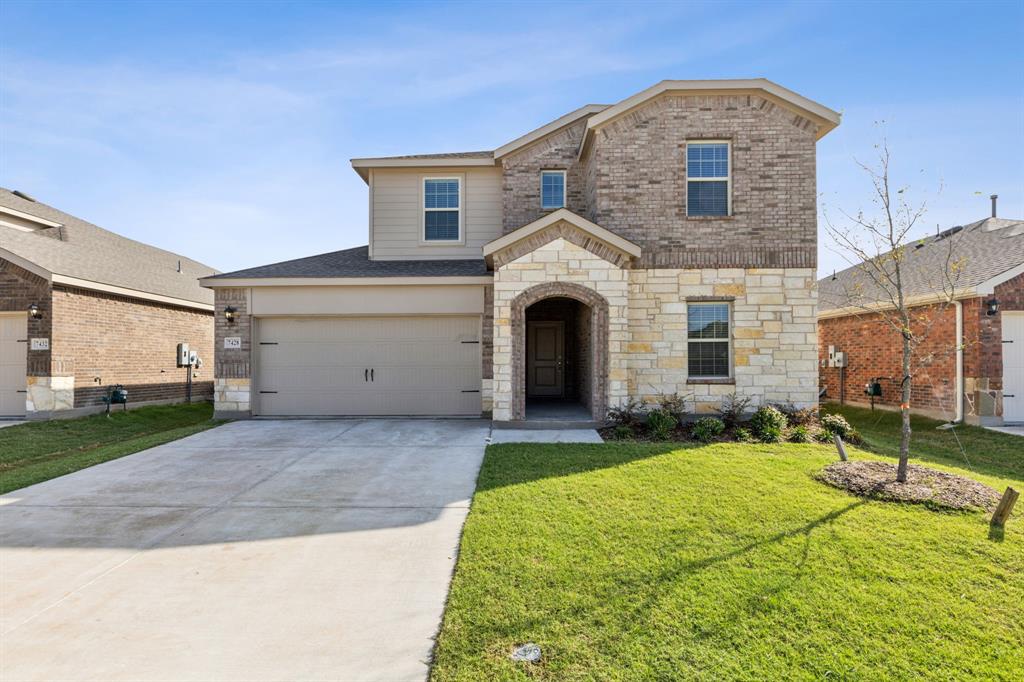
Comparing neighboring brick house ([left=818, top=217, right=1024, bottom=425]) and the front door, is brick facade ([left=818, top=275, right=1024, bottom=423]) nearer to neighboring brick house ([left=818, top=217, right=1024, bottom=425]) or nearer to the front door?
neighboring brick house ([left=818, top=217, right=1024, bottom=425])

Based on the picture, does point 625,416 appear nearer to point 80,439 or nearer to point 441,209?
point 441,209

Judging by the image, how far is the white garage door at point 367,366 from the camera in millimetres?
12023

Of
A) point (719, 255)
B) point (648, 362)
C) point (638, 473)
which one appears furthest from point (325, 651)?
point (719, 255)

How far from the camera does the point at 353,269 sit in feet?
40.8

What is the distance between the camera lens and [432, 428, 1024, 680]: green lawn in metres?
3.16

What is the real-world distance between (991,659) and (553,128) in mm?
12323

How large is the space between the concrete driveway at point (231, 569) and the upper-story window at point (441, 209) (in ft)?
24.3

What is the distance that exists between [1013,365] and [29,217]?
2543cm

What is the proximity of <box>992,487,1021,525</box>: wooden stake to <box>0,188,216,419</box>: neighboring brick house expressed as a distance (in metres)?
16.8

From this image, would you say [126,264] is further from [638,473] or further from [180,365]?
[638,473]

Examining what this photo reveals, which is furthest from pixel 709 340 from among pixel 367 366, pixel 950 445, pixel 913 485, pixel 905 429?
pixel 367 366

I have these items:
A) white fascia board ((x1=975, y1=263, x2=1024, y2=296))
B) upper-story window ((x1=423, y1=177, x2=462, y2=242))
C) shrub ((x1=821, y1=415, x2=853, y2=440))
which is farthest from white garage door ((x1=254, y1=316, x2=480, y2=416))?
white fascia board ((x1=975, y1=263, x2=1024, y2=296))

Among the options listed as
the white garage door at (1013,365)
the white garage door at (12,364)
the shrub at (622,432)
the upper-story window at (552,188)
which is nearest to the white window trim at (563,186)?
the upper-story window at (552,188)

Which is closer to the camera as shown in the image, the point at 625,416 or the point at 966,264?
the point at 625,416
